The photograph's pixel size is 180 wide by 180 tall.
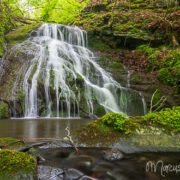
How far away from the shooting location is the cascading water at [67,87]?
8672 mm

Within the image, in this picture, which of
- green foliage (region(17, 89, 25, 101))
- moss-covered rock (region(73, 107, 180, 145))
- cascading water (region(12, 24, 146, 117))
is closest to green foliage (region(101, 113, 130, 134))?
moss-covered rock (region(73, 107, 180, 145))

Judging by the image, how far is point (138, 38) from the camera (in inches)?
582

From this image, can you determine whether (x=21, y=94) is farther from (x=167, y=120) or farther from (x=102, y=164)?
(x=167, y=120)

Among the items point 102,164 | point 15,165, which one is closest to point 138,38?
point 102,164

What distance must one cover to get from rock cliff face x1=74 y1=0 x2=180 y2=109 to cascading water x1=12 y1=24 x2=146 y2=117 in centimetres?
150

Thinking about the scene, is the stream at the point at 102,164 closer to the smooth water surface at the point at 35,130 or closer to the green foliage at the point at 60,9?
the smooth water surface at the point at 35,130

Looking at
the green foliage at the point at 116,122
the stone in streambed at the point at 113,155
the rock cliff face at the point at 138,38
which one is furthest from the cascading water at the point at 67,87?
the stone in streambed at the point at 113,155

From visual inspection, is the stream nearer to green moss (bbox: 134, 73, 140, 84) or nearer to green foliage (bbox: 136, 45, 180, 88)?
green moss (bbox: 134, 73, 140, 84)

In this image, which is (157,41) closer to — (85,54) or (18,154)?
(85,54)

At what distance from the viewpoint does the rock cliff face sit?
11891 millimetres

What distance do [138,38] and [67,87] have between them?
29.5 feet

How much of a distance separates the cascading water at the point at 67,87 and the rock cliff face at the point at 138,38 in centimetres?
150

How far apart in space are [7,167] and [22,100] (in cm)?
705

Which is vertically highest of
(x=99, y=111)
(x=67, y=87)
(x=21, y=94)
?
(x=67, y=87)
